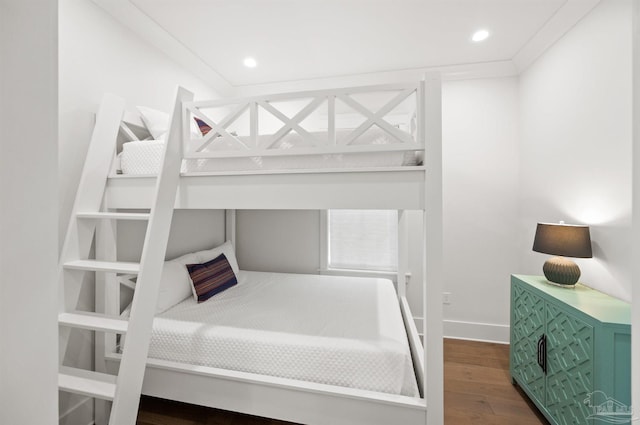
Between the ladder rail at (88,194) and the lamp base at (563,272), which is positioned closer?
the ladder rail at (88,194)

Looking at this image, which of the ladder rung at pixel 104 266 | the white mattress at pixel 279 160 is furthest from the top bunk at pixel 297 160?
the ladder rung at pixel 104 266

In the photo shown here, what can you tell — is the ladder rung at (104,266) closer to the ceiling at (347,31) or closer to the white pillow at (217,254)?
the white pillow at (217,254)

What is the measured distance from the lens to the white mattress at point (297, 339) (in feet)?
4.73

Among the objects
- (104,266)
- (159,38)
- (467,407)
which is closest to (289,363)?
(104,266)

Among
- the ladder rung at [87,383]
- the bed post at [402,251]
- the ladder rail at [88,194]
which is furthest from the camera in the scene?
the bed post at [402,251]

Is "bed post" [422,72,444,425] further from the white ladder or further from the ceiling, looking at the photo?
the white ladder

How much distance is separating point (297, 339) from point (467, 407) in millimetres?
1341

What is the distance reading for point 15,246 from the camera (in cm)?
39

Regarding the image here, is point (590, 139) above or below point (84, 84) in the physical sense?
below

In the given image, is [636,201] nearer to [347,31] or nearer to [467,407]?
[467,407]

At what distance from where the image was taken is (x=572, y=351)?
1.54m

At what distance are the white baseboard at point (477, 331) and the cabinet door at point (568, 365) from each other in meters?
1.19

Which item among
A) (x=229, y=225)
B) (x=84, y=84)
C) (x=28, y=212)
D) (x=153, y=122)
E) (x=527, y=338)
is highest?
(x=84, y=84)

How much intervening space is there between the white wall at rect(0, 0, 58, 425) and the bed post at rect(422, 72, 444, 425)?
4.28 feet
